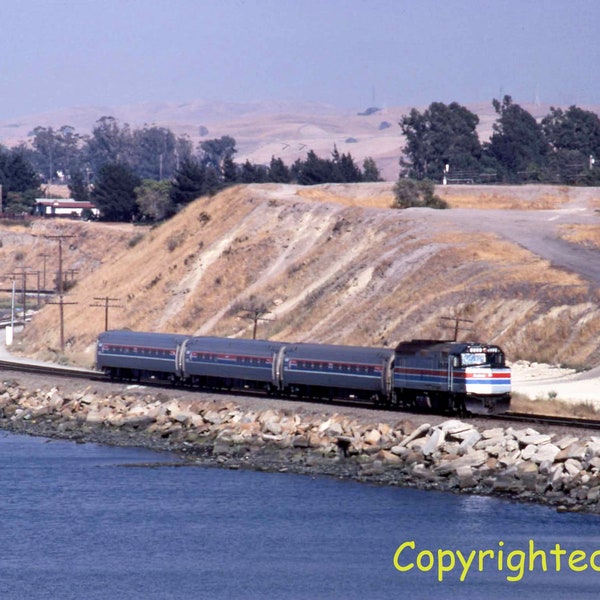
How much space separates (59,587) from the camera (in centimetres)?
3756

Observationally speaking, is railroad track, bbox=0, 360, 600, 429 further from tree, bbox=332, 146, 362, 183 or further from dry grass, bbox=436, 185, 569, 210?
tree, bbox=332, 146, 362, 183

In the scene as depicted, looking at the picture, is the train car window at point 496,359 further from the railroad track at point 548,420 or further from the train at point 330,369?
the railroad track at point 548,420

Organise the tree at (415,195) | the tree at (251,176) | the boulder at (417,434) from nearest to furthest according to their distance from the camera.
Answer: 1. the boulder at (417,434)
2. the tree at (415,195)
3. the tree at (251,176)

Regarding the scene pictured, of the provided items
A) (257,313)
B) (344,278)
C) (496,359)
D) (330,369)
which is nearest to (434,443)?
(496,359)

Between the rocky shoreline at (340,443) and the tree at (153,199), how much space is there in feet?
357

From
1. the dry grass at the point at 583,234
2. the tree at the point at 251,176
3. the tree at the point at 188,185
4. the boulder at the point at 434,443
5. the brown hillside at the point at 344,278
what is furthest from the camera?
the tree at the point at 251,176

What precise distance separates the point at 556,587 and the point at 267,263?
70.4 m

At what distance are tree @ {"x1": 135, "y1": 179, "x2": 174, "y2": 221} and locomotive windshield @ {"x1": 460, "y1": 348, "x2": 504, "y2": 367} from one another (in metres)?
123

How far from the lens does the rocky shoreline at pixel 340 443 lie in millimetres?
47094

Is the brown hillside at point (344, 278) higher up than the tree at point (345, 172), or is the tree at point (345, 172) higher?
the tree at point (345, 172)

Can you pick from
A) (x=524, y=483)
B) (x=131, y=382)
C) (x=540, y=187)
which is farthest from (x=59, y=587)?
(x=540, y=187)

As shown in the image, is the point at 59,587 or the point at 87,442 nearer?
the point at 59,587

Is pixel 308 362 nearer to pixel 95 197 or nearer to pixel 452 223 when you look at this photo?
pixel 452 223

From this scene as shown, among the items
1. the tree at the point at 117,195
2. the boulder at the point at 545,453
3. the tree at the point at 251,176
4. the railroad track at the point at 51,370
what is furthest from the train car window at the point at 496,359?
the tree at the point at 117,195
